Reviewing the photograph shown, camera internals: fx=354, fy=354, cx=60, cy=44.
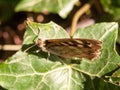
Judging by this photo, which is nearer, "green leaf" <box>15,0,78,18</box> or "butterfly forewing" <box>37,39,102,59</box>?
"butterfly forewing" <box>37,39,102,59</box>

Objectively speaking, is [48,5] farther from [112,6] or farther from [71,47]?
[71,47]

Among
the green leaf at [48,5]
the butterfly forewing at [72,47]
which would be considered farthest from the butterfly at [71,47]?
the green leaf at [48,5]

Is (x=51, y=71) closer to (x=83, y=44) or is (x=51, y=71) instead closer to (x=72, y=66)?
(x=72, y=66)

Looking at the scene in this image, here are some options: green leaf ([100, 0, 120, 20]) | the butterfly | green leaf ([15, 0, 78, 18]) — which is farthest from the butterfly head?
green leaf ([100, 0, 120, 20])

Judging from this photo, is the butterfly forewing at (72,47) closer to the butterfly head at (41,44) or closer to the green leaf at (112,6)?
the butterfly head at (41,44)

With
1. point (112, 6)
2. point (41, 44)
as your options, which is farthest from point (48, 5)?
point (41, 44)

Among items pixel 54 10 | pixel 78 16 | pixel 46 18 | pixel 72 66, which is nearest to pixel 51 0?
pixel 54 10

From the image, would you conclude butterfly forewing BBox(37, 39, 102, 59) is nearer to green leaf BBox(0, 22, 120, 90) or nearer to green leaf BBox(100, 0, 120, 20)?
green leaf BBox(0, 22, 120, 90)

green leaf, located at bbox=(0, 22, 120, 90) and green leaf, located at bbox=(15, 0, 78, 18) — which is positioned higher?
green leaf, located at bbox=(15, 0, 78, 18)
